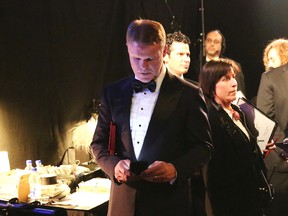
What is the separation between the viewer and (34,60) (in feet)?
12.0

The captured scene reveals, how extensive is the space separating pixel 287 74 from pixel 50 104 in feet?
6.93

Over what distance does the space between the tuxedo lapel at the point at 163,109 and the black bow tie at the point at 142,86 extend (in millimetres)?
40

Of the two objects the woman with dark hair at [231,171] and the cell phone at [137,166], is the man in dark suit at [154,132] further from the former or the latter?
the woman with dark hair at [231,171]

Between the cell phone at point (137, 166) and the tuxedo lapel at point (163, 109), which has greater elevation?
the tuxedo lapel at point (163, 109)

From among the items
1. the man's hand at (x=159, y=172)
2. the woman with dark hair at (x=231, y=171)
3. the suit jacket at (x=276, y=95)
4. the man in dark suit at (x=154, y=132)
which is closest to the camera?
the man's hand at (x=159, y=172)

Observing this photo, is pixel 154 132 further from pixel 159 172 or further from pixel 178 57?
pixel 178 57

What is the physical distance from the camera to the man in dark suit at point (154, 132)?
1.90 meters

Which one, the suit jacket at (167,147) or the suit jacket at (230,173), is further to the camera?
the suit jacket at (230,173)

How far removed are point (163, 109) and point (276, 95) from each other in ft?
7.90

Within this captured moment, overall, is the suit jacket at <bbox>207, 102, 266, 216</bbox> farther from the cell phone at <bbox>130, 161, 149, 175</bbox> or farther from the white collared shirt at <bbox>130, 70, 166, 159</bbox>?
the cell phone at <bbox>130, 161, 149, 175</bbox>

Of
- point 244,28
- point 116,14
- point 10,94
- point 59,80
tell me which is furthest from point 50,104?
point 244,28

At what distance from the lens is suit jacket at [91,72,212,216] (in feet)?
6.29

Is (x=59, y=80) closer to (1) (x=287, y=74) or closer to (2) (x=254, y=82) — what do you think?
(1) (x=287, y=74)

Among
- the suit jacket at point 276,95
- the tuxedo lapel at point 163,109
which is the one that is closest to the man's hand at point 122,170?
the tuxedo lapel at point 163,109
